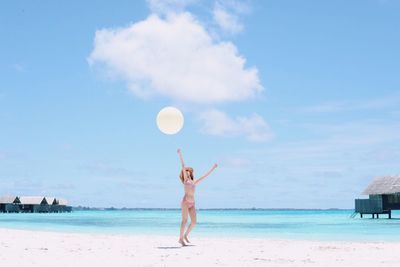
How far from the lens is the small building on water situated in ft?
351

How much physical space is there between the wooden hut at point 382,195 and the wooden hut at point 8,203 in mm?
76264

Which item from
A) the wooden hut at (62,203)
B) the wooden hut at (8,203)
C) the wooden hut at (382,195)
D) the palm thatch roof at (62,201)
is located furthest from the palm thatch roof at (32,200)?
the wooden hut at (382,195)

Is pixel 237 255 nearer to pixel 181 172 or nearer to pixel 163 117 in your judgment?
pixel 181 172

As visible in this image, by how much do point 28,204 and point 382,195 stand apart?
7894 centimetres

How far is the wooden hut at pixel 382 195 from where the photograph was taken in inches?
1901

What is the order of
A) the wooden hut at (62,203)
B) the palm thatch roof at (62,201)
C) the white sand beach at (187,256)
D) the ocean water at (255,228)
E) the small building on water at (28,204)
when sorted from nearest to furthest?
the white sand beach at (187,256) < the ocean water at (255,228) < the small building on water at (28,204) < the wooden hut at (62,203) < the palm thatch roof at (62,201)

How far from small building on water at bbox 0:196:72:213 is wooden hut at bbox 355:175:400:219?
251 ft

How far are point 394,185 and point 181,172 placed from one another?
1590 inches

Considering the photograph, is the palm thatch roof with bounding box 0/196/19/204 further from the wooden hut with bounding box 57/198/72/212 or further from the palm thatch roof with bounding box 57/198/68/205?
the palm thatch roof with bounding box 57/198/68/205

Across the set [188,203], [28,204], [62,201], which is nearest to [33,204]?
[28,204]

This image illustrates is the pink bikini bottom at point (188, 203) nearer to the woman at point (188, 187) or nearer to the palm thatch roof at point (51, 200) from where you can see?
the woman at point (188, 187)

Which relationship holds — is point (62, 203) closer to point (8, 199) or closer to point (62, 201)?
point (62, 201)

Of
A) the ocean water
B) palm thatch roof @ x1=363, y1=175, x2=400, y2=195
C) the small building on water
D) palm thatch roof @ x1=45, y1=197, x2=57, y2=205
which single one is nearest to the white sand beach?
the ocean water

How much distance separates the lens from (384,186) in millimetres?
48938
